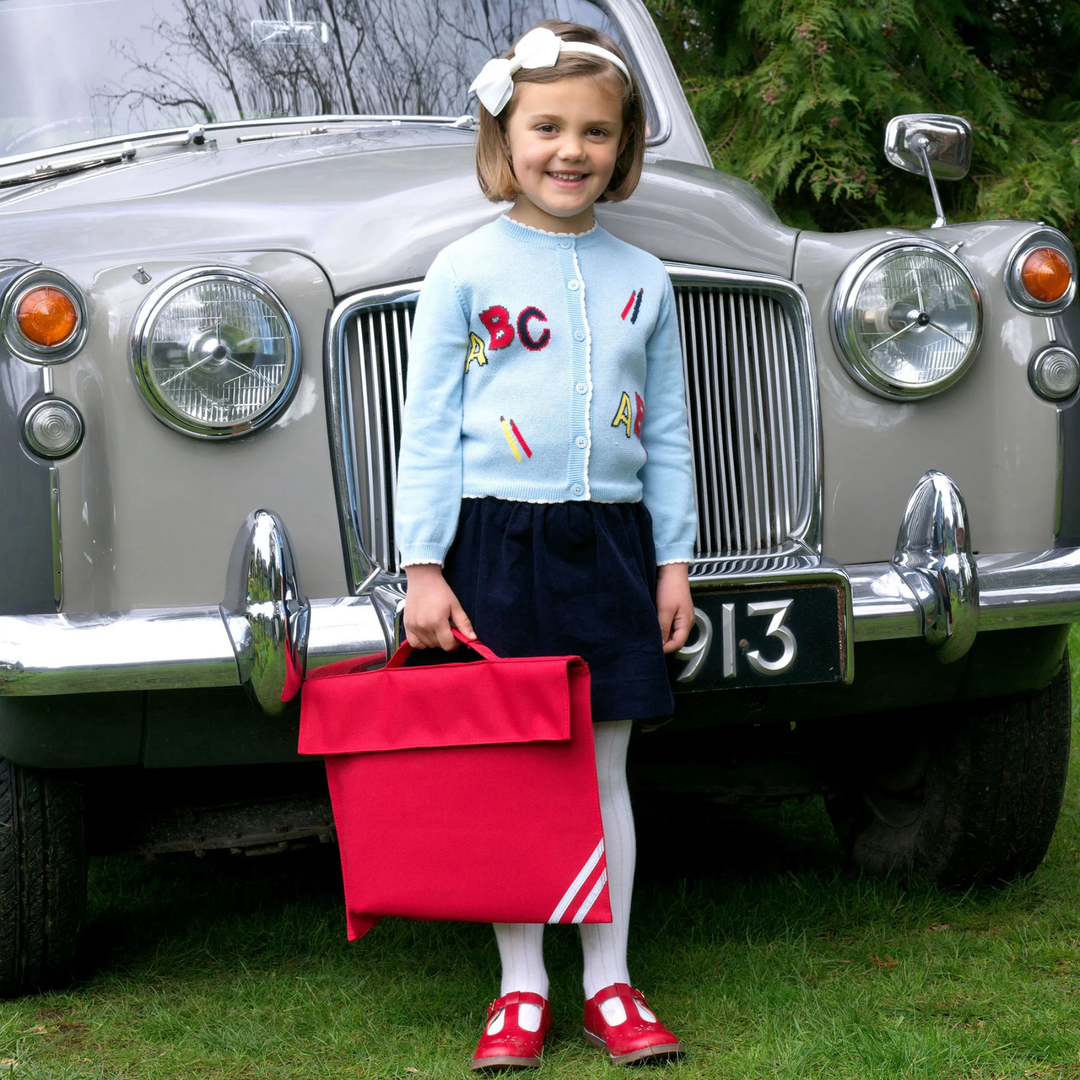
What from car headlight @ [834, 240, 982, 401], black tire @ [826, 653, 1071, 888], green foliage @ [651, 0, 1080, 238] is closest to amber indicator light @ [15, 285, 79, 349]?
car headlight @ [834, 240, 982, 401]

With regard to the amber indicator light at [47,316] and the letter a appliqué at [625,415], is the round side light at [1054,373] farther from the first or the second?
the amber indicator light at [47,316]

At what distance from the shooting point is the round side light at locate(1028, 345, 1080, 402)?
2400mm

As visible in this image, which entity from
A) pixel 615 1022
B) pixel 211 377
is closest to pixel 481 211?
pixel 211 377

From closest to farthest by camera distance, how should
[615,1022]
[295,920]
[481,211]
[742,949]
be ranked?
[615,1022]
[481,211]
[742,949]
[295,920]

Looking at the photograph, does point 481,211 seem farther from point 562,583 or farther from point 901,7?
point 901,7

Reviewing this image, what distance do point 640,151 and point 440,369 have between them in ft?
1.55

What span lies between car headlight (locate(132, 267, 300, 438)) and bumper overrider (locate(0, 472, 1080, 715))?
178 mm

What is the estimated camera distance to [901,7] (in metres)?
6.13

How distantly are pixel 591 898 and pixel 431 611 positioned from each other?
17.7 inches

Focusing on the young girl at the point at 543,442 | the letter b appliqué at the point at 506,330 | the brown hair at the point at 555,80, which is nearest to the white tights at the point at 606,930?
the young girl at the point at 543,442

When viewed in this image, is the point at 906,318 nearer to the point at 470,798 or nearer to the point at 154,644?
the point at 470,798

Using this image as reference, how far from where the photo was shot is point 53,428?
2.02 meters

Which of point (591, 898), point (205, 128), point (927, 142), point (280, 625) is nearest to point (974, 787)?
point (591, 898)

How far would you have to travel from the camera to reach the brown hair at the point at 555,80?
6.59 feet
